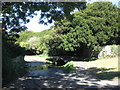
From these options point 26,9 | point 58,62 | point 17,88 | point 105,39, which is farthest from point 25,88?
point 105,39

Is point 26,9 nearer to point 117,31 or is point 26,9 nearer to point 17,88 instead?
point 17,88

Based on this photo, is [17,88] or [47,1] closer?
[17,88]

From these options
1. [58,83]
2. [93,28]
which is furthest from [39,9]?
[93,28]

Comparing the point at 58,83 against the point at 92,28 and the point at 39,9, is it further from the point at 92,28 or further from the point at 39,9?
the point at 92,28

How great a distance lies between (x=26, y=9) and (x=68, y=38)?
11187 mm

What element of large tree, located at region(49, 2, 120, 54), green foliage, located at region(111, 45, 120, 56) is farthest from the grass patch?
large tree, located at region(49, 2, 120, 54)

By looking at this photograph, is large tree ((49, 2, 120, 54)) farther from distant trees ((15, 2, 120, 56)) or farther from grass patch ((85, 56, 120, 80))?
grass patch ((85, 56, 120, 80))

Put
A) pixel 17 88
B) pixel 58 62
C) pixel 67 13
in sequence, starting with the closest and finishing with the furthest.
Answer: pixel 17 88
pixel 67 13
pixel 58 62

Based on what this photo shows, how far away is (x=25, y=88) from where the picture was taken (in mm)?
5594

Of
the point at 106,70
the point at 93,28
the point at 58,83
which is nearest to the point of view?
the point at 58,83

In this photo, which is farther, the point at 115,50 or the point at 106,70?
the point at 115,50

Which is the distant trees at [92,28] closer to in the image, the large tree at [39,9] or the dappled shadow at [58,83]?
the large tree at [39,9]

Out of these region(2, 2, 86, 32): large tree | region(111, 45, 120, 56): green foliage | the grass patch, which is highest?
region(2, 2, 86, 32): large tree

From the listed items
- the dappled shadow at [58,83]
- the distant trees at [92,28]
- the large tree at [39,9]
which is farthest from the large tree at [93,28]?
the dappled shadow at [58,83]
